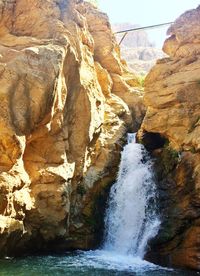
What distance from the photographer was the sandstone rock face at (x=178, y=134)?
20906 millimetres

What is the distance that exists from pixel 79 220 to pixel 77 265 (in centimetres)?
496

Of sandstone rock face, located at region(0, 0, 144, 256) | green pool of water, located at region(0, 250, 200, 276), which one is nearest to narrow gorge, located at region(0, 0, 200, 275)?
sandstone rock face, located at region(0, 0, 144, 256)

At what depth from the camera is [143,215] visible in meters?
23.4

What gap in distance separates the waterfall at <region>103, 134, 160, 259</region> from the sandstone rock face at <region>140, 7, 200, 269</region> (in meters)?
0.77

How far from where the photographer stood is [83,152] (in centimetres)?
2475

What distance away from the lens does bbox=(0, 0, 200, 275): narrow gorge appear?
19844 millimetres


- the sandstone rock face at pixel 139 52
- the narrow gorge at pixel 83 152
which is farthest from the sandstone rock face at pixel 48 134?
the sandstone rock face at pixel 139 52

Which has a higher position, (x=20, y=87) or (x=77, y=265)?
(x=20, y=87)

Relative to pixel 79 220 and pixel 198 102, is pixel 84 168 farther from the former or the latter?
pixel 198 102

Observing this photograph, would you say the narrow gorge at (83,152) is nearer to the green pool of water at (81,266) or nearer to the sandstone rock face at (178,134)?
the sandstone rock face at (178,134)

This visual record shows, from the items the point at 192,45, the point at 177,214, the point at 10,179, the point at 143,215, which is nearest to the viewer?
the point at 10,179

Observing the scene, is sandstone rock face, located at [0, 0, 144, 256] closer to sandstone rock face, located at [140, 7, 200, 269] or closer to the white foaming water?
the white foaming water

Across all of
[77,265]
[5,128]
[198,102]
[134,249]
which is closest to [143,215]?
[134,249]

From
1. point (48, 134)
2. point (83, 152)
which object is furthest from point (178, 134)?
point (48, 134)
